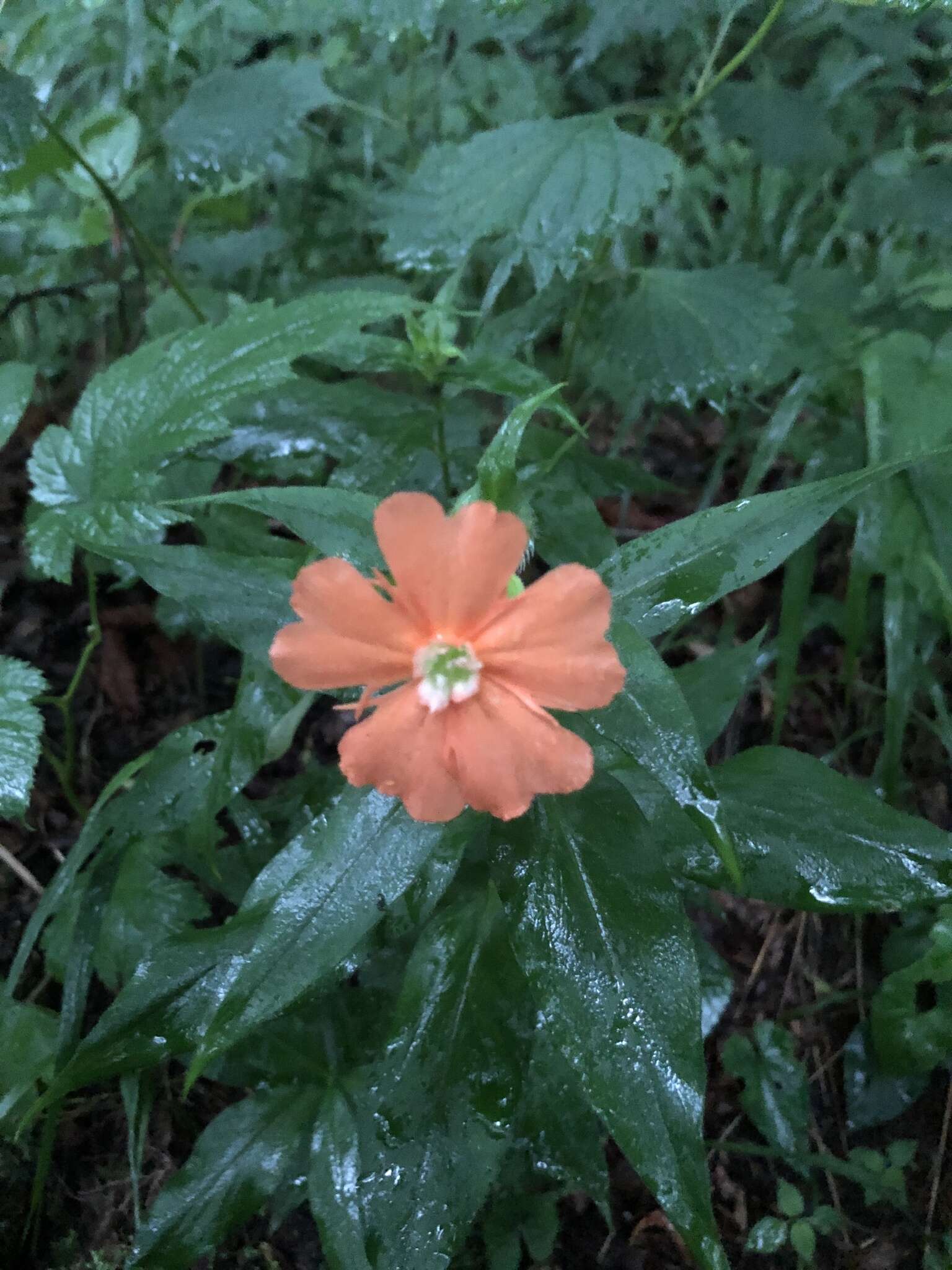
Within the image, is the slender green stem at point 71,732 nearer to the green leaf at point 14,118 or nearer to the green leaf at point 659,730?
the green leaf at point 14,118

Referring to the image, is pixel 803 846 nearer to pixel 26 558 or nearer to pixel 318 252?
pixel 26 558

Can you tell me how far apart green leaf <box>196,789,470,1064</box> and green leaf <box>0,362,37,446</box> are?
806 millimetres

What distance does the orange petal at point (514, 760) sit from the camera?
2.33 ft

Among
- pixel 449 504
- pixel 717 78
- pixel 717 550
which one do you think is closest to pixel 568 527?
pixel 449 504

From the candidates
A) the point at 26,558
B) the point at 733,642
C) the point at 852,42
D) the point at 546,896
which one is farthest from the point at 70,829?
the point at 852,42

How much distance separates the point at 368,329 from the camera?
195 cm

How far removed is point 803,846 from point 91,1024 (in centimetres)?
114

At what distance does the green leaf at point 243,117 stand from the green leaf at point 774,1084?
1.80 m

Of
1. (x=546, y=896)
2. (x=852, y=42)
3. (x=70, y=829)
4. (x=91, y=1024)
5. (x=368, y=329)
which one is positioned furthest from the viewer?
(x=852, y=42)

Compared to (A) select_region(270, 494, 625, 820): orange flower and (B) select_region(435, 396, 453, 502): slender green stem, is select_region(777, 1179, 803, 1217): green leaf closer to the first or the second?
(A) select_region(270, 494, 625, 820): orange flower

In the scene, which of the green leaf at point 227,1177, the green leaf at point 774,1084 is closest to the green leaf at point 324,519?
the green leaf at point 227,1177

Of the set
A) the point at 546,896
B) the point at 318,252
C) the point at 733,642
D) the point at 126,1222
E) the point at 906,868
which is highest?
the point at 318,252

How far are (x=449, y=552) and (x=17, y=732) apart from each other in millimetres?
686

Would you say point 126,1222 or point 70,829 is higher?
point 70,829
